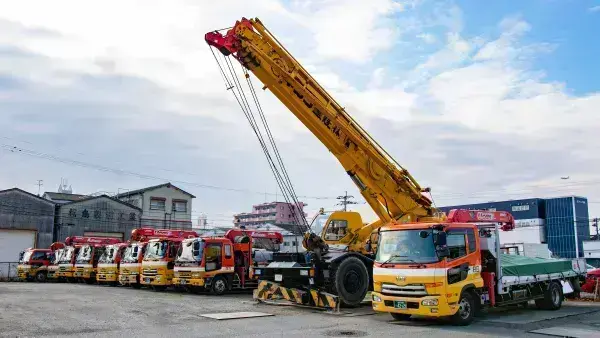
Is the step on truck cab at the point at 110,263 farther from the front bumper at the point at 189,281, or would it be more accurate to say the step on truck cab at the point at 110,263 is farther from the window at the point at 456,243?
the window at the point at 456,243

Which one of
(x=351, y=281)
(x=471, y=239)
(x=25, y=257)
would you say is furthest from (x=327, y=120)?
(x=25, y=257)

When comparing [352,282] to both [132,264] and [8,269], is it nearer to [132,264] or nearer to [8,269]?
[132,264]

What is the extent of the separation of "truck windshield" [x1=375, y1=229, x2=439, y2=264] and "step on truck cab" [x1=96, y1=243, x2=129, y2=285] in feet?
55.5

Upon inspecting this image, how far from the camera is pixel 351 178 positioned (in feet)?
55.5

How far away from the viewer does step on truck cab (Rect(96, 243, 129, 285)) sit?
2611cm

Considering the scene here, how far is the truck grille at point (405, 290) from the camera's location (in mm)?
11414

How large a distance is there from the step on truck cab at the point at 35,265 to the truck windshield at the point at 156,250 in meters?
12.7

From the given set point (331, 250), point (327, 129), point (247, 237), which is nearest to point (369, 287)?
point (331, 250)

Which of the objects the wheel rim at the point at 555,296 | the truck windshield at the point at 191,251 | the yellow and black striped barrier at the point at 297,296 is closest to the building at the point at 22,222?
the truck windshield at the point at 191,251

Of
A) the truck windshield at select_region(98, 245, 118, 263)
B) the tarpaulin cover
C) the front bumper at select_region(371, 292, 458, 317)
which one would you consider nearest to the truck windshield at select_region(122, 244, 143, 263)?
the truck windshield at select_region(98, 245, 118, 263)

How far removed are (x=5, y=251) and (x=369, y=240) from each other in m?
35.6

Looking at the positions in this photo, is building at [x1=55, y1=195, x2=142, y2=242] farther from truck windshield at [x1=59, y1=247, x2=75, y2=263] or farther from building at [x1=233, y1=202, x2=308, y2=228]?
building at [x1=233, y1=202, x2=308, y2=228]

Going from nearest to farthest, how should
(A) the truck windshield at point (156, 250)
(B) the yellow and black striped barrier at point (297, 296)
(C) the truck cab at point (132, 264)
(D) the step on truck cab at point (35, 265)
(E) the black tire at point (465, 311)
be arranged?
(E) the black tire at point (465, 311) < (B) the yellow and black striped barrier at point (297, 296) < (A) the truck windshield at point (156, 250) < (C) the truck cab at point (132, 264) < (D) the step on truck cab at point (35, 265)

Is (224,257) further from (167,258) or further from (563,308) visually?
(563,308)
